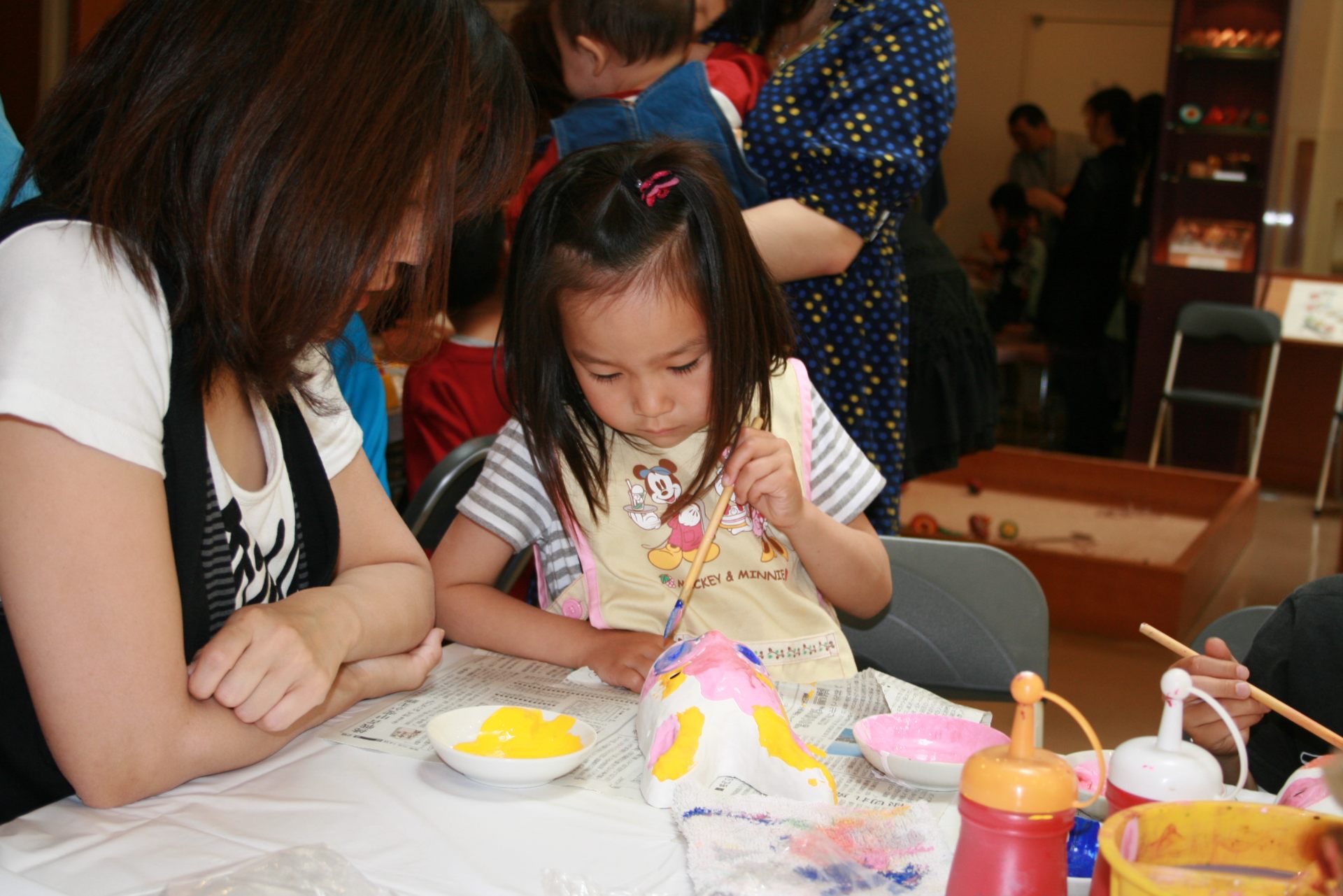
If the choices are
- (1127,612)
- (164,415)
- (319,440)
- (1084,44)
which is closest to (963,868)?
(164,415)

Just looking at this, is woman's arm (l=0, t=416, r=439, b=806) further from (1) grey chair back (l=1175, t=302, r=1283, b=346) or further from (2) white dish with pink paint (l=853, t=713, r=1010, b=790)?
(1) grey chair back (l=1175, t=302, r=1283, b=346)

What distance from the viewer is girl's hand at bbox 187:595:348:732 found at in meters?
0.93

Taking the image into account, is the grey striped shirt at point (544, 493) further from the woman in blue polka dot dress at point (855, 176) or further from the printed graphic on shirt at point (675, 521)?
the woman in blue polka dot dress at point (855, 176)

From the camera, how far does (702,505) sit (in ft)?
4.83

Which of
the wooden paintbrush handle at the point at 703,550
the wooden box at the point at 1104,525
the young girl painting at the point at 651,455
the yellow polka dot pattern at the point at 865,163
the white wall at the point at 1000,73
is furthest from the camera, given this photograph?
the white wall at the point at 1000,73

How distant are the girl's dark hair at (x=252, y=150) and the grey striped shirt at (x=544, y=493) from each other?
498 millimetres

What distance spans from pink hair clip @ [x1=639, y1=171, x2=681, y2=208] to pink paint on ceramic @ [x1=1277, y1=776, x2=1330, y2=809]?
0.82m

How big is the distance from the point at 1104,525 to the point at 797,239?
3570 millimetres

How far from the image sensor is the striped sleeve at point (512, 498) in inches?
57.5

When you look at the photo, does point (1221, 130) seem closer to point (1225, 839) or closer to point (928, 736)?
point (928, 736)

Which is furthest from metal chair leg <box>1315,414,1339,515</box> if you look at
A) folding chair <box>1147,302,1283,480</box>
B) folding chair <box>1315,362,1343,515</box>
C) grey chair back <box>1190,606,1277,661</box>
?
grey chair back <box>1190,606,1277,661</box>

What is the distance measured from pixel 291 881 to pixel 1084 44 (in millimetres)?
8117

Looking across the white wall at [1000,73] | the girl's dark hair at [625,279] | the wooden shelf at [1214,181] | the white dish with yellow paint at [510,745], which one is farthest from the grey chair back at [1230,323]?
the white dish with yellow paint at [510,745]

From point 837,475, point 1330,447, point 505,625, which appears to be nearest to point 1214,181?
point 1330,447
